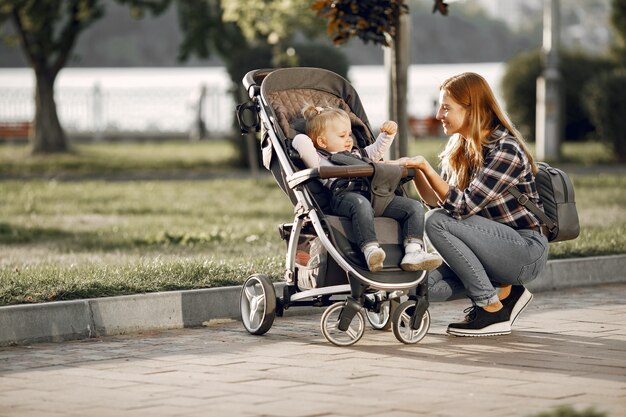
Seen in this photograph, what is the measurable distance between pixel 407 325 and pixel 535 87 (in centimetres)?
2173

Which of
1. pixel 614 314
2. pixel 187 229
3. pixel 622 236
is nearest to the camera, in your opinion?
pixel 614 314

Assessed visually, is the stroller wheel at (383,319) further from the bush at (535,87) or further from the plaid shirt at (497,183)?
the bush at (535,87)

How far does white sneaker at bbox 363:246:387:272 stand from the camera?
7.09 meters

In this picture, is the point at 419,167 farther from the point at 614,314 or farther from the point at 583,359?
the point at 614,314

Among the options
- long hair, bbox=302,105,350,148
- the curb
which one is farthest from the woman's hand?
the curb

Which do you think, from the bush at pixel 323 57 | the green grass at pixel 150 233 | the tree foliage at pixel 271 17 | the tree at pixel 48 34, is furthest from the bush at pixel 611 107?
the tree at pixel 48 34

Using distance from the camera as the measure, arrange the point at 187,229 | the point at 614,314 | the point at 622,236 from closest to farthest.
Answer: the point at 614,314, the point at 622,236, the point at 187,229

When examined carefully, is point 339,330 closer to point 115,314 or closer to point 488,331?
point 488,331

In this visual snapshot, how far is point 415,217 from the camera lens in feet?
24.2

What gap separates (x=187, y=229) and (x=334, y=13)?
2705 mm

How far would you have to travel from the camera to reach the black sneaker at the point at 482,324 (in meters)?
7.75

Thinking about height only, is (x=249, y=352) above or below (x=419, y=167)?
below

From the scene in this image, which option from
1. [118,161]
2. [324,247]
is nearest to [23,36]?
[118,161]

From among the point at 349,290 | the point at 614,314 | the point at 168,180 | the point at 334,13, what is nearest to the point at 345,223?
the point at 349,290
